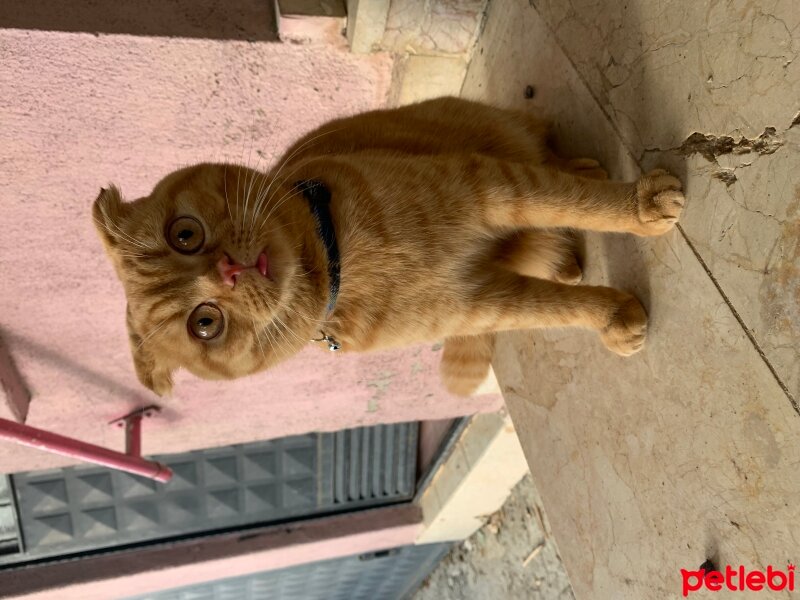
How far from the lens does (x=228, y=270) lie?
3.81 feet

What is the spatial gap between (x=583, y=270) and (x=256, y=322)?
935 mm

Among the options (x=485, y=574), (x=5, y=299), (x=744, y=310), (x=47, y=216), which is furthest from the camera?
(x=485, y=574)

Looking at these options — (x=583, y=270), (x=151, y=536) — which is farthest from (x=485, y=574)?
(x=583, y=270)

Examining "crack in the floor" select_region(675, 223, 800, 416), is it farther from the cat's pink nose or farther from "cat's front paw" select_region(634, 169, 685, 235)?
the cat's pink nose

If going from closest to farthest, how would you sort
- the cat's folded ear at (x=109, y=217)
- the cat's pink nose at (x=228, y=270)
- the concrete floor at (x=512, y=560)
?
the cat's pink nose at (x=228, y=270), the cat's folded ear at (x=109, y=217), the concrete floor at (x=512, y=560)

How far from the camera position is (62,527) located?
3051mm

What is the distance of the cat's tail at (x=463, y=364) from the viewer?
203 cm

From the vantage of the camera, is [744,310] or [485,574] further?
[485,574]

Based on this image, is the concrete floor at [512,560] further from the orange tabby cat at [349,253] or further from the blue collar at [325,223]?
the blue collar at [325,223]

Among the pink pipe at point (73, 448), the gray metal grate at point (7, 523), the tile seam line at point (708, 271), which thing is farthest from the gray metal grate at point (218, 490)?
the tile seam line at point (708, 271)

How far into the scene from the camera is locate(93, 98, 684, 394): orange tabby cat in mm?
1226

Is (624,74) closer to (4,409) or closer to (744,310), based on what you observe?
(744,310)

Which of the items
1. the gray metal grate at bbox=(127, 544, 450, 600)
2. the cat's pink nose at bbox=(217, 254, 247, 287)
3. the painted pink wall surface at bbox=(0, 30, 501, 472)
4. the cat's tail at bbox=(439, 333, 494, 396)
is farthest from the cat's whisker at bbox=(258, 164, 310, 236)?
the gray metal grate at bbox=(127, 544, 450, 600)

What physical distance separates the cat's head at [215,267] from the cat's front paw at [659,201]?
28.1 inches
